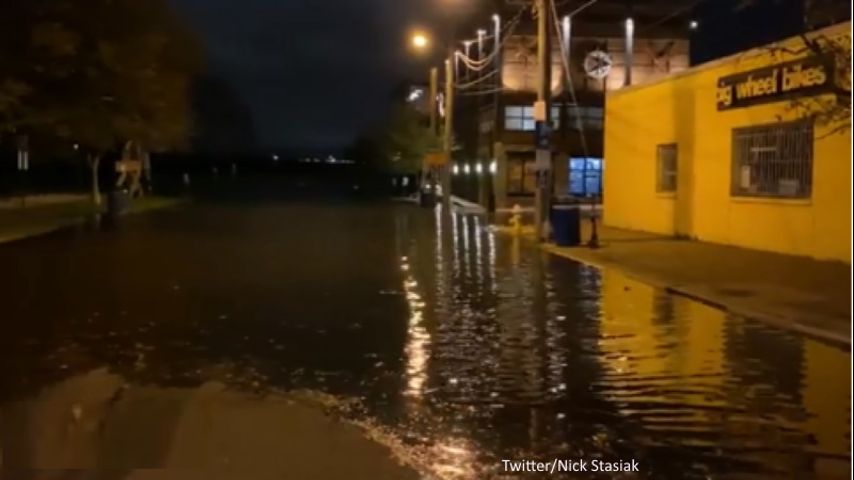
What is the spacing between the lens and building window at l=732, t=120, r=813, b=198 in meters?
26.1

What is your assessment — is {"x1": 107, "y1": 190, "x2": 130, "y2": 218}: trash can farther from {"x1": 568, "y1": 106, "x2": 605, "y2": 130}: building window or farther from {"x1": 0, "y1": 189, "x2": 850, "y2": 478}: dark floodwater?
{"x1": 0, "y1": 189, "x2": 850, "y2": 478}: dark floodwater

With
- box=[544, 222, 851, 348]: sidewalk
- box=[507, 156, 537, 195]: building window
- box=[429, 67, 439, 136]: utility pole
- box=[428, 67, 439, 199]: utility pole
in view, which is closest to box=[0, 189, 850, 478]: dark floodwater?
box=[544, 222, 851, 348]: sidewalk

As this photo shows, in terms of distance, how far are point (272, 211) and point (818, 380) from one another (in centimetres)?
4678

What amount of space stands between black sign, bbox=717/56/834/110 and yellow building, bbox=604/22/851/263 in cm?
3

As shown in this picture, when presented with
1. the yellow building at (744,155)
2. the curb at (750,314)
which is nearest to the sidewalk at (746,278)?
the curb at (750,314)

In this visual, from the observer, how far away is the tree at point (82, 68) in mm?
36656

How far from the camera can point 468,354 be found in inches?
530

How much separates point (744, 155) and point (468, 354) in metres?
17.4

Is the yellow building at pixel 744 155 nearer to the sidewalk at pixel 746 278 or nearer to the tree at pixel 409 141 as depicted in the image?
the sidewalk at pixel 746 278

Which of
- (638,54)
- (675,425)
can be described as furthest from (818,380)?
(638,54)

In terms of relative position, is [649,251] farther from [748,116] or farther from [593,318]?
[593,318]

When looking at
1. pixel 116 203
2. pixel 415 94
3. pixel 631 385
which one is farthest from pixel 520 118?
pixel 631 385

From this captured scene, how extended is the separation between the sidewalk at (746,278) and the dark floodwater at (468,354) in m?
0.52

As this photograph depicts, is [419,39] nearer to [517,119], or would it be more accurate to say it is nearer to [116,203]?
[517,119]
